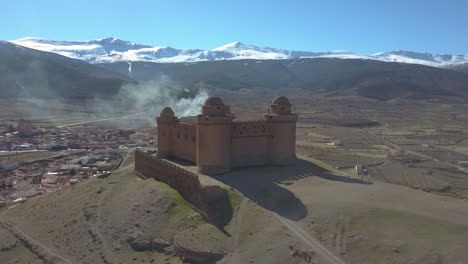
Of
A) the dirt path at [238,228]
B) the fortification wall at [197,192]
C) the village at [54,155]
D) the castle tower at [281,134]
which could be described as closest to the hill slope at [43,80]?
the village at [54,155]

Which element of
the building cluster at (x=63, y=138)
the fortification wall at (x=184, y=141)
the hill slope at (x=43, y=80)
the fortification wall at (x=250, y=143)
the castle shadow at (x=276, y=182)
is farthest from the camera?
the hill slope at (x=43, y=80)

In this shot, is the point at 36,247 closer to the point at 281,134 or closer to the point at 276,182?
the point at 276,182

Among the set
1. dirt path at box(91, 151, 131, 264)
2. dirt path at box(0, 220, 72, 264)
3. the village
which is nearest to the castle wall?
dirt path at box(91, 151, 131, 264)

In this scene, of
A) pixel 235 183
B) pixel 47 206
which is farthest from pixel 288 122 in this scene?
pixel 47 206

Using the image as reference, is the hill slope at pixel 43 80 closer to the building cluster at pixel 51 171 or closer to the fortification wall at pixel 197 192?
the building cluster at pixel 51 171

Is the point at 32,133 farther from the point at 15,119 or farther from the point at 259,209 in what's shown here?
the point at 259,209
